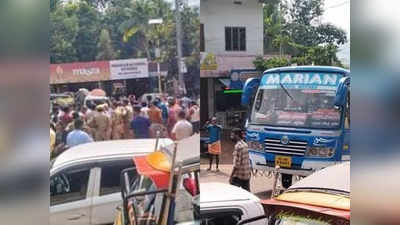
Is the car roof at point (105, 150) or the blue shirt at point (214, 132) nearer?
the car roof at point (105, 150)

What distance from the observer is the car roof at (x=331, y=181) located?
2.30 m

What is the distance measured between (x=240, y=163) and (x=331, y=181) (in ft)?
3.79

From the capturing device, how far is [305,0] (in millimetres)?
2979

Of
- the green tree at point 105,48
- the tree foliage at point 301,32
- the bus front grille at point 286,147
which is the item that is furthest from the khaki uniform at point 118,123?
the bus front grille at point 286,147

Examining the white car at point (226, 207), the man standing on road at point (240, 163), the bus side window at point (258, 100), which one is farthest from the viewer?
the bus side window at point (258, 100)

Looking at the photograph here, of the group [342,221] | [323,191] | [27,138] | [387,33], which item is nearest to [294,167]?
[323,191]

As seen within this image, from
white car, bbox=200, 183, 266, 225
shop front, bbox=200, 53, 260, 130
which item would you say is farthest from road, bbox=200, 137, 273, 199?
white car, bbox=200, 183, 266, 225

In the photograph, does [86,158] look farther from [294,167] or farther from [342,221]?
[294,167]

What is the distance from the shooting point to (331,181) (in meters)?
2.38

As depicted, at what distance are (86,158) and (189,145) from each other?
18.0 inches

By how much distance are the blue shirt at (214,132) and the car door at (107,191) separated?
3.98ft

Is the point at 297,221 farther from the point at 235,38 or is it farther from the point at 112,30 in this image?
the point at 235,38

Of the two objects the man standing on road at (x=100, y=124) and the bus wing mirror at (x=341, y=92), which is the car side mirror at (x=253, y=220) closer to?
the man standing on road at (x=100, y=124)

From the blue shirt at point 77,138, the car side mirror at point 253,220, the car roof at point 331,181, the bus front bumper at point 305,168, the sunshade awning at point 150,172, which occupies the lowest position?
the car side mirror at point 253,220
